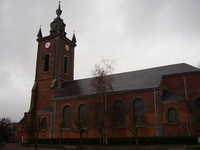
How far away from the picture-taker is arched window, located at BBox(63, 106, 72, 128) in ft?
116

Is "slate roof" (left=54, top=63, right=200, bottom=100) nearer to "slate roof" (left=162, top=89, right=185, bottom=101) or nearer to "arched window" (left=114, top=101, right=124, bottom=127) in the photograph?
"slate roof" (left=162, top=89, right=185, bottom=101)

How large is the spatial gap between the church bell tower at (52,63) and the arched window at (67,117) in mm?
5171

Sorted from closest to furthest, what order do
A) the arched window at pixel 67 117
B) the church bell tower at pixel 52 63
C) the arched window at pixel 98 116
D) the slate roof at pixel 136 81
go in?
the arched window at pixel 98 116, the slate roof at pixel 136 81, the arched window at pixel 67 117, the church bell tower at pixel 52 63

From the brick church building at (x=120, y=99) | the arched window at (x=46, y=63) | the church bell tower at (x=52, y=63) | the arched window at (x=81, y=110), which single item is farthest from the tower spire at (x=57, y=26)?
the arched window at (x=81, y=110)

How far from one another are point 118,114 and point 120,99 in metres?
2.12

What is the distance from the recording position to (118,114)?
31.5 m

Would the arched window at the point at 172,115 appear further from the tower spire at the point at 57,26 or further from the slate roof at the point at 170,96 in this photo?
the tower spire at the point at 57,26

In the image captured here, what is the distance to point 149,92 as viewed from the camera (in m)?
29.5

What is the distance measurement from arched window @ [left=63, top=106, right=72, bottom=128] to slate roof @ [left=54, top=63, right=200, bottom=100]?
1959 mm

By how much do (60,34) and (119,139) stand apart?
81.6 ft

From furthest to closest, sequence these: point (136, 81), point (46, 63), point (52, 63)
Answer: point (46, 63) < point (52, 63) < point (136, 81)

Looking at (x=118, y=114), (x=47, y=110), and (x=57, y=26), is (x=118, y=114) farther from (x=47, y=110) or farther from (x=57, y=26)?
(x=57, y=26)

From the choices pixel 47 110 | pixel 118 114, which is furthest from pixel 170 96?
pixel 47 110

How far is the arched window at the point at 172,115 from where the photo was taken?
89.8 feet
